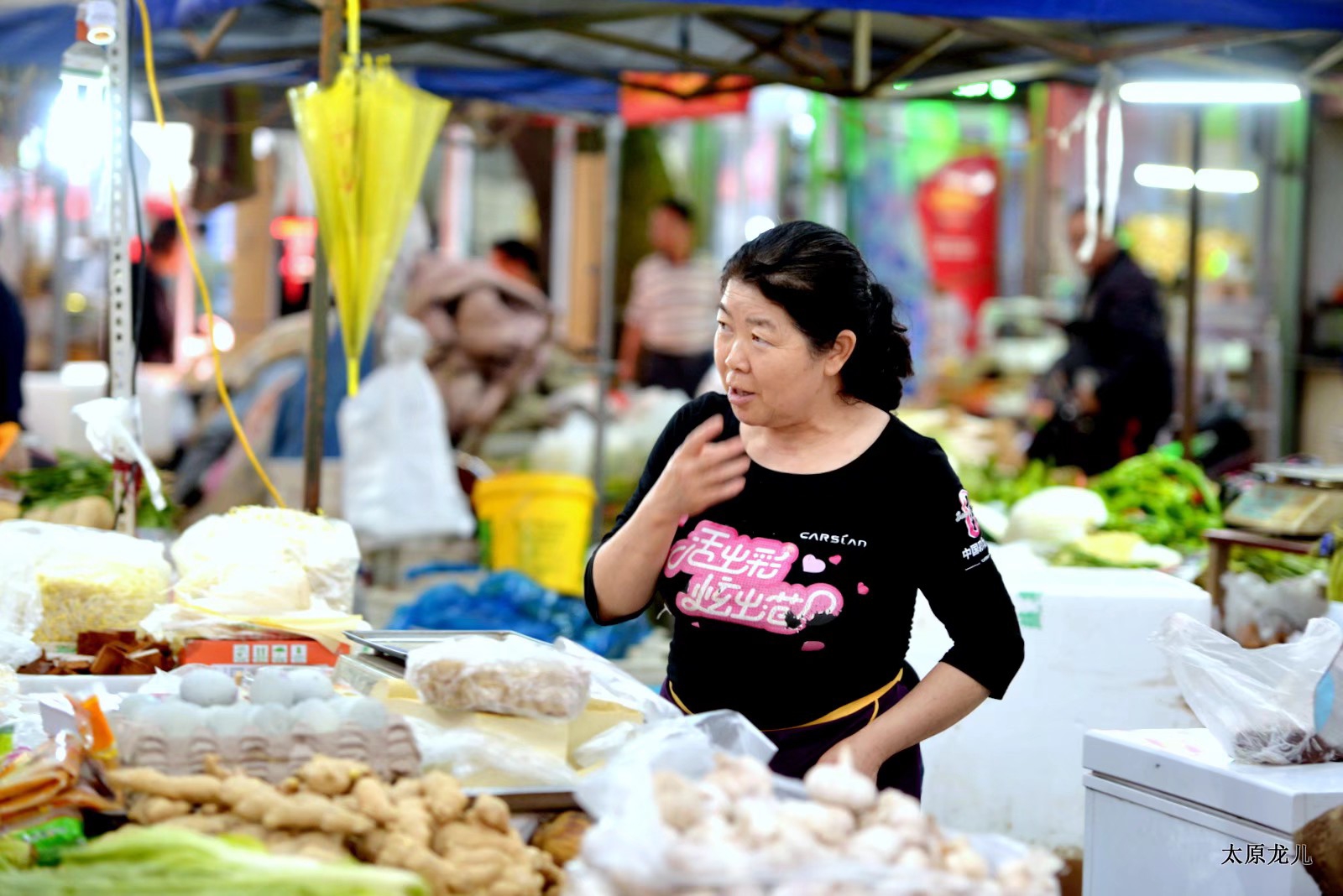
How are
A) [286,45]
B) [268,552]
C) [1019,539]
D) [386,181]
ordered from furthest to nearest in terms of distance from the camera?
[286,45] → [1019,539] → [386,181] → [268,552]

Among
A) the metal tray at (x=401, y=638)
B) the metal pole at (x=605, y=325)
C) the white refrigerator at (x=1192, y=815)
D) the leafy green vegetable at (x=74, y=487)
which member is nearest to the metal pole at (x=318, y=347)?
the leafy green vegetable at (x=74, y=487)

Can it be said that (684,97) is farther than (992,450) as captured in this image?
No

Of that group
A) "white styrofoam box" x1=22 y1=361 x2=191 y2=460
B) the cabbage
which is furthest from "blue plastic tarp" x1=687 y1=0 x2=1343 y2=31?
"white styrofoam box" x1=22 y1=361 x2=191 y2=460

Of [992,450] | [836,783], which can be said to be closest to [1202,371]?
[992,450]

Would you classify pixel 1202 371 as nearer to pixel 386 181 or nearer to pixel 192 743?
pixel 386 181

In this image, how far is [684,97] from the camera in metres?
7.33

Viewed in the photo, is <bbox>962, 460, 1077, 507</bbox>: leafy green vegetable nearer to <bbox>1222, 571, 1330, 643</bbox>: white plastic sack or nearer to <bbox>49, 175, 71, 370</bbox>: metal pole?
<bbox>1222, 571, 1330, 643</bbox>: white plastic sack

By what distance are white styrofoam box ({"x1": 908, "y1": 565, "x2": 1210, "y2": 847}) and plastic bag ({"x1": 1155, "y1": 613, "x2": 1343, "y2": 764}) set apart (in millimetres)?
1259

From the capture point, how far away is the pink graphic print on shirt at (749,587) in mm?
2787

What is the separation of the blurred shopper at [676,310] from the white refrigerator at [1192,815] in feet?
25.4

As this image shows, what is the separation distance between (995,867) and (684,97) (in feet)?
18.9

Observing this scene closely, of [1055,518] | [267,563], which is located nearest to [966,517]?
[267,563]

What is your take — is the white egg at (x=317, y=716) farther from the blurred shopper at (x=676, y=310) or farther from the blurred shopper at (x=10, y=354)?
the blurred shopper at (x=676, y=310)

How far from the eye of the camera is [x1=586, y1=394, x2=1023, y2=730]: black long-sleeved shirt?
2805 millimetres
